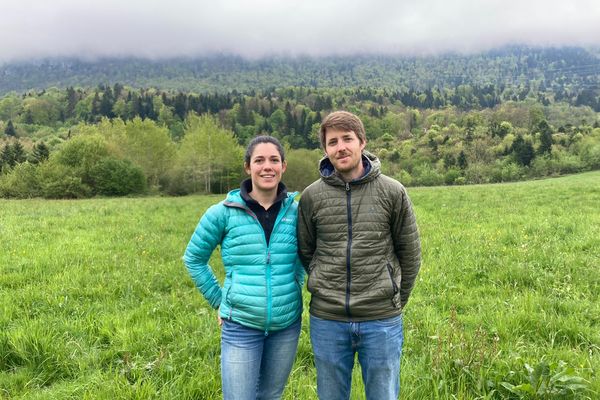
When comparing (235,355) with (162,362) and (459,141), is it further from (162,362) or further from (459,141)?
(459,141)

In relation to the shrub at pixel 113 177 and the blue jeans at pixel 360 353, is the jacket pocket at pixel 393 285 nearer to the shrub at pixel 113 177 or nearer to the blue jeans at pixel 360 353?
the blue jeans at pixel 360 353

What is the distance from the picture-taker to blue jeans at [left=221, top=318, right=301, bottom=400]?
331cm

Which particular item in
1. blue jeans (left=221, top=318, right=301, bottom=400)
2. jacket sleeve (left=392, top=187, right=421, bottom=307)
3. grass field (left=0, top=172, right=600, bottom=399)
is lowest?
grass field (left=0, top=172, right=600, bottom=399)

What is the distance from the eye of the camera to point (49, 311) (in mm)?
6723

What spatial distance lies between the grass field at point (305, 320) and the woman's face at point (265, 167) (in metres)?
2.29

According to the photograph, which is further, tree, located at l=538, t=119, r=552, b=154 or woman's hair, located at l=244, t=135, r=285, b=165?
tree, located at l=538, t=119, r=552, b=154

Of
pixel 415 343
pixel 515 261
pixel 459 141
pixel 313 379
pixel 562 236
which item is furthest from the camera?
pixel 459 141

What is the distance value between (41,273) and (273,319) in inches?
306

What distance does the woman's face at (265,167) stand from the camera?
350cm

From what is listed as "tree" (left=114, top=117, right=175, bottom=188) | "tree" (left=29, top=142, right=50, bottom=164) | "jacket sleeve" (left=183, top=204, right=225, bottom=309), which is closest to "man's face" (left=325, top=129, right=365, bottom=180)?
"jacket sleeve" (left=183, top=204, right=225, bottom=309)

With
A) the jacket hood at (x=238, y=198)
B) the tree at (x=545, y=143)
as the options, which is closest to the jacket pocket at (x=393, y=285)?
the jacket hood at (x=238, y=198)

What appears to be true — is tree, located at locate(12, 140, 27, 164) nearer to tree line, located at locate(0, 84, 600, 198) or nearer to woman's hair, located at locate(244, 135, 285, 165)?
tree line, located at locate(0, 84, 600, 198)

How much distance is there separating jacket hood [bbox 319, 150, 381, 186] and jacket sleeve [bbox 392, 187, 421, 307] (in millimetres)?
284

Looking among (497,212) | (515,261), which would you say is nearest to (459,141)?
(497,212)
